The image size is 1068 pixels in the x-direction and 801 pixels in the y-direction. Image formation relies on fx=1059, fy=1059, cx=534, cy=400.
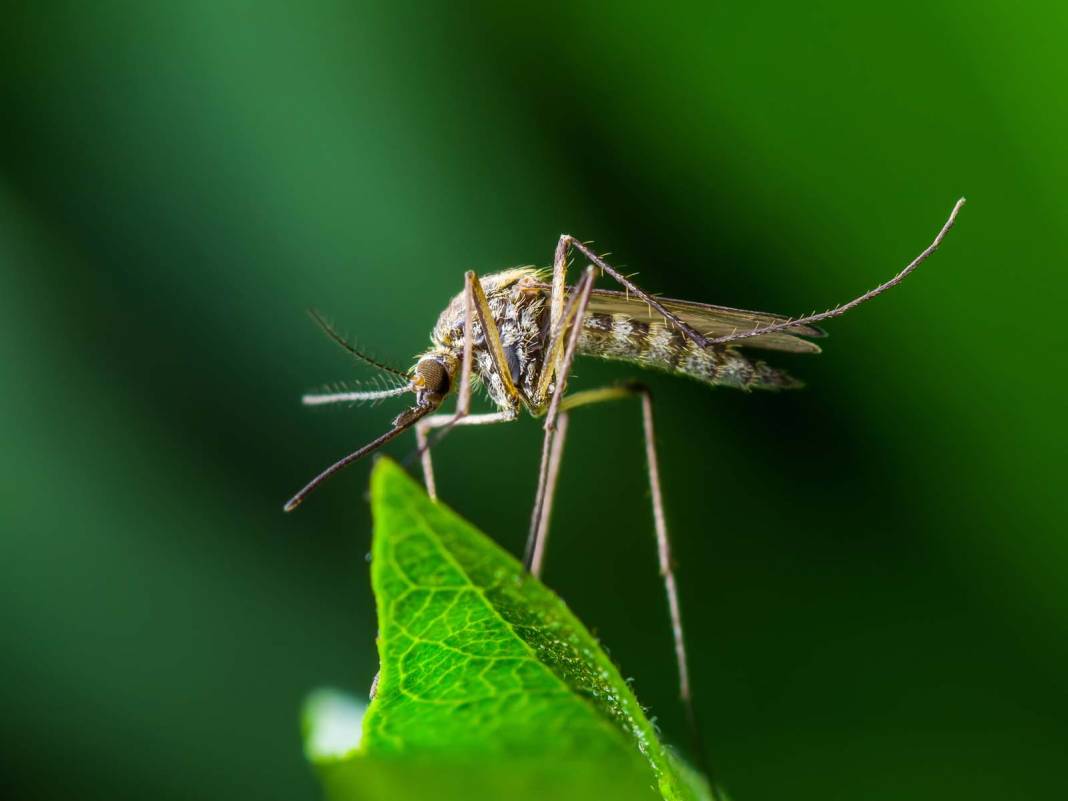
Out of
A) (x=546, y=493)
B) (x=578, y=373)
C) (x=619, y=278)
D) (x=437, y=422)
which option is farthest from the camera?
(x=578, y=373)

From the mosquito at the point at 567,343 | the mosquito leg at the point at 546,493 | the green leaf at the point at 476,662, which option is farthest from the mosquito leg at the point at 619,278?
the green leaf at the point at 476,662

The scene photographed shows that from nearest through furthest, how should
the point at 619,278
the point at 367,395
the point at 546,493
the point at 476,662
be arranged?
1. the point at 476,662
2. the point at 546,493
3. the point at 619,278
4. the point at 367,395

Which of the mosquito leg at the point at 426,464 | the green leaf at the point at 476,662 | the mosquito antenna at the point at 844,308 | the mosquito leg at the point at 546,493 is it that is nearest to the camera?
the green leaf at the point at 476,662

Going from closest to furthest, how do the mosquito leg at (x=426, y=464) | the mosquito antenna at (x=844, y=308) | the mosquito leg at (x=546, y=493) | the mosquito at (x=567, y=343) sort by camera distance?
the mosquito leg at (x=546, y=493) → the mosquito antenna at (x=844, y=308) → the mosquito at (x=567, y=343) → the mosquito leg at (x=426, y=464)

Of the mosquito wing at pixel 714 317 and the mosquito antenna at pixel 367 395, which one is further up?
the mosquito antenna at pixel 367 395

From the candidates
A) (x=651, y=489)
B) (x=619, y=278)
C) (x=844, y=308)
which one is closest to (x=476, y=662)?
(x=651, y=489)

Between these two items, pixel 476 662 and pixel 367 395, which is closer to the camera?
pixel 476 662

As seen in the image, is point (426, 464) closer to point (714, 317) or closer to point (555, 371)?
point (555, 371)

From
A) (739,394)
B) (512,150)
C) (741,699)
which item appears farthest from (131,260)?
(741,699)

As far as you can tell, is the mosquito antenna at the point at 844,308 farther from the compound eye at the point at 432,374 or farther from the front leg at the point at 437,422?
the compound eye at the point at 432,374
